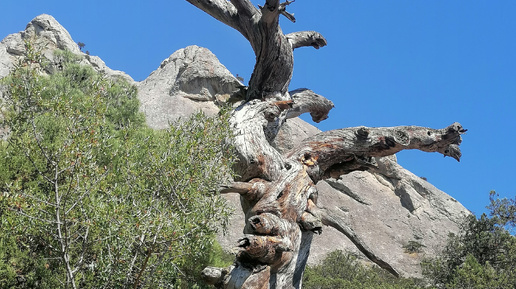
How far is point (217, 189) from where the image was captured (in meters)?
5.95

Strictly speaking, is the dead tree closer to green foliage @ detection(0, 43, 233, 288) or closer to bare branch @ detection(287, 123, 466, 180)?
bare branch @ detection(287, 123, 466, 180)

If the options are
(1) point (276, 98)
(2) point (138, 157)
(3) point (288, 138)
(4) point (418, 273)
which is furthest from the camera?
(3) point (288, 138)

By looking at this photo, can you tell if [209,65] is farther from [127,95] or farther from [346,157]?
[346,157]

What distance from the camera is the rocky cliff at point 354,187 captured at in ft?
101

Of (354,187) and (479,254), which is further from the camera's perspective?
(354,187)

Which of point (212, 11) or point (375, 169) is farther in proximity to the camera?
point (375, 169)

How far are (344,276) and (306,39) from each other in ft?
50.7

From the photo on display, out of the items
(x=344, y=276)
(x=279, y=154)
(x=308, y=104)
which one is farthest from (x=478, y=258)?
(x=279, y=154)

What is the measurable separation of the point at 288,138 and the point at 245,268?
2678 cm

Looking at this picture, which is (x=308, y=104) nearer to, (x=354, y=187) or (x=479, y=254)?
(x=479, y=254)

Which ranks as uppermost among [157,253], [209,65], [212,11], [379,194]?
[209,65]

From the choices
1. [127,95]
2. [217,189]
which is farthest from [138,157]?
Result: [127,95]

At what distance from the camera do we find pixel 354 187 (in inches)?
1340

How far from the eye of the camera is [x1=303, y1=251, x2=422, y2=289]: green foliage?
18953 millimetres
